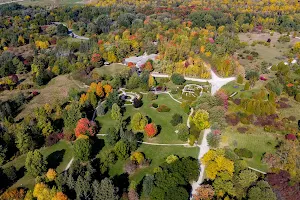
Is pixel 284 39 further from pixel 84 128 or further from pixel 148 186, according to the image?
pixel 148 186

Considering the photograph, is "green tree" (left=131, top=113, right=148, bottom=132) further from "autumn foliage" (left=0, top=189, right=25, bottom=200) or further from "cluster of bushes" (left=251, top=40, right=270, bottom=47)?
"cluster of bushes" (left=251, top=40, right=270, bottom=47)

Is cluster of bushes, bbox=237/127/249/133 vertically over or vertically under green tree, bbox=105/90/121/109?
under

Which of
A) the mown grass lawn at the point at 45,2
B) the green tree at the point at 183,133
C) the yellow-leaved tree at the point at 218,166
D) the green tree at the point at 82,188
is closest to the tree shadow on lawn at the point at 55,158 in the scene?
the green tree at the point at 82,188

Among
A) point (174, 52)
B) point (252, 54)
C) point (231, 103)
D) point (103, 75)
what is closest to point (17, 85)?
point (103, 75)

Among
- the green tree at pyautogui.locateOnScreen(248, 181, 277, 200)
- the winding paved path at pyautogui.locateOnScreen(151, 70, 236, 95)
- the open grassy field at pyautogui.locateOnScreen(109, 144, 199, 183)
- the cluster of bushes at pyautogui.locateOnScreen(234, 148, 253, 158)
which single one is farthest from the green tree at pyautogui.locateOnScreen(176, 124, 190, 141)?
the winding paved path at pyautogui.locateOnScreen(151, 70, 236, 95)

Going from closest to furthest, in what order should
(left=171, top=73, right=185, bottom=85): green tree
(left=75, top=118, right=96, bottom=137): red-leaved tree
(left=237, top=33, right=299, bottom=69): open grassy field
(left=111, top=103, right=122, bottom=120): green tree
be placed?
(left=75, top=118, right=96, bottom=137): red-leaved tree < (left=111, top=103, right=122, bottom=120): green tree < (left=171, top=73, right=185, bottom=85): green tree < (left=237, top=33, right=299, bottom=69): open grassy field

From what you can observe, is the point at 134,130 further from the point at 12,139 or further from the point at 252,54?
the point at 252,54

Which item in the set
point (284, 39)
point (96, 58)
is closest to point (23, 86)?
point (96, 58)

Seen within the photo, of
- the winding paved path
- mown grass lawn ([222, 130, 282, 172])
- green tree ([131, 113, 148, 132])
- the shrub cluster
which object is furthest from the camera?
the winding paved path
